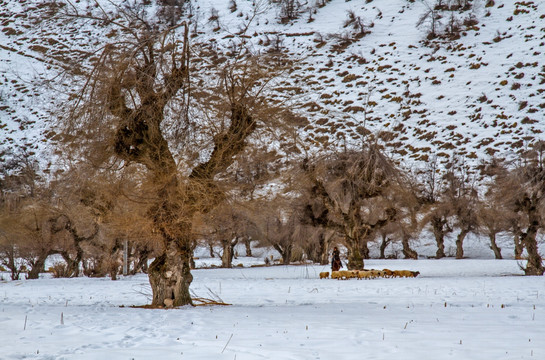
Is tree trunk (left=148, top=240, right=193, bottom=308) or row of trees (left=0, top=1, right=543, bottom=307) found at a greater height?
row of trees (left=0, top=1, right=543, bottom=307)

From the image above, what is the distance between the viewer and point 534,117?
3628cm

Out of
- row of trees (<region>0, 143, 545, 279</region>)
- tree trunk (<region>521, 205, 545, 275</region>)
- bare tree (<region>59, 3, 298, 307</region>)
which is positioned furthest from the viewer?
tree trunk (<region>521, 205, 545, 275</region>)

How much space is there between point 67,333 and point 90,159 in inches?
158

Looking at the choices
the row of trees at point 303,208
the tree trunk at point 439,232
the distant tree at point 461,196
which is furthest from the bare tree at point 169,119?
the tree trunk at point 439,232

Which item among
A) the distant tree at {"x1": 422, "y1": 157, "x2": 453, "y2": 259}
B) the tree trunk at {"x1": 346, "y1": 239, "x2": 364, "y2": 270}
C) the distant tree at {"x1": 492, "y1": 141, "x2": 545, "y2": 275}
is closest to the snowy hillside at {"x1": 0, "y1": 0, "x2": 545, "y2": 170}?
the distant tree at {"x1": 422, "y1": 157, "x2": 453, "y2": 259}

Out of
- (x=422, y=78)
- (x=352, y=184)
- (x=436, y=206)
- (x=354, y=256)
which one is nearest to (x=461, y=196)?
(x=436, y=206)

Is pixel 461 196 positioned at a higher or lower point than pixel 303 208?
higher

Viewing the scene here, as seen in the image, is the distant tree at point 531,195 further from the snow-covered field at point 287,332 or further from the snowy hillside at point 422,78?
the snow-covered field at point 287,332

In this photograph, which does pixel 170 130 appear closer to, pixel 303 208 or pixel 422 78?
pixel 303 208

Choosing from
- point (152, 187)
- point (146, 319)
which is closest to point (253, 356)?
point (146, 319)

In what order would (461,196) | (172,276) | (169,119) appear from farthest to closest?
(461,196)
(172,276)
(169,119)

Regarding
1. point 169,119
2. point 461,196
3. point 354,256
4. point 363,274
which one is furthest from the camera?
point 461,196

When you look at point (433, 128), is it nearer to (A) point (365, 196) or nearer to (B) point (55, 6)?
(A) point (365, 196)

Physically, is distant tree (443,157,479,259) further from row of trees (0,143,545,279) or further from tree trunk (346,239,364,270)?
tree trunk (346,239,364,270)
